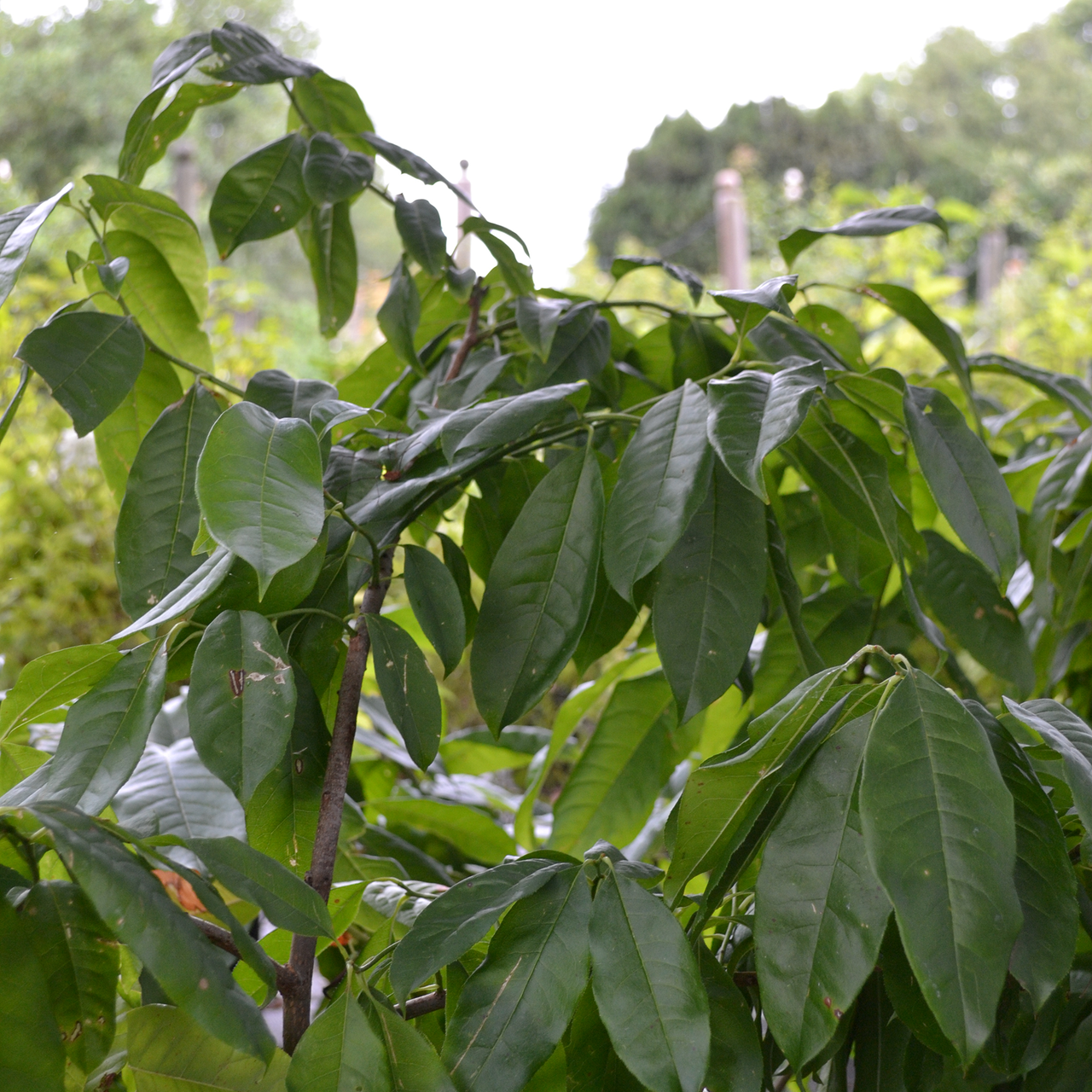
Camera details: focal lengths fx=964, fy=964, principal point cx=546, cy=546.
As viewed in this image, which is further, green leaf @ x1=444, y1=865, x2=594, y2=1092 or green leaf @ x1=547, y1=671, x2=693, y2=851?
green leaf @ x1=547, y1=671, x2=693, y2=851

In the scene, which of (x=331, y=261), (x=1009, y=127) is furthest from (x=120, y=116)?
(x=1009, y=127)

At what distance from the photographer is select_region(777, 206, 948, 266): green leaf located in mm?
514

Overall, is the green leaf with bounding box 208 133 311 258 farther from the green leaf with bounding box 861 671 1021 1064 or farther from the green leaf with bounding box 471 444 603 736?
the green leaf with bounding box 861 671 1021 1064

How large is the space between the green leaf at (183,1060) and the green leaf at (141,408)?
0.27m

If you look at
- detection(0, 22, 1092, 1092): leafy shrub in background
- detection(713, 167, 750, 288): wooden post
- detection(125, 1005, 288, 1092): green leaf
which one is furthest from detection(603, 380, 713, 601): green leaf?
detection(713, 167, 750, 288): wooden post

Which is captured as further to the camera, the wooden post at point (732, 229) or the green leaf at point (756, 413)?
the wooden post at point (732, 229)

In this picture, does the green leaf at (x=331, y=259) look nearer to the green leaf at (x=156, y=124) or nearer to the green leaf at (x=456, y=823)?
the green leaf at (x=156, y=124)

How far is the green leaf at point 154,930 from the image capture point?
0.84ft

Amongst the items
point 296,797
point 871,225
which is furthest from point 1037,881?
point 871,225

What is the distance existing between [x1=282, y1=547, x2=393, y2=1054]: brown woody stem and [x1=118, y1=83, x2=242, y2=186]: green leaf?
27 cm

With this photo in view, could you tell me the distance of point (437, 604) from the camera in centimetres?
40

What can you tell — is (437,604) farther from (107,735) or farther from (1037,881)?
(1037,881)

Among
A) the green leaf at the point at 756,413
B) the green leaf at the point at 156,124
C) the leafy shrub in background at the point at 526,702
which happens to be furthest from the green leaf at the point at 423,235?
the green leaf at the point at 756,413

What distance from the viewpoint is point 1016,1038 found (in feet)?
1.03
